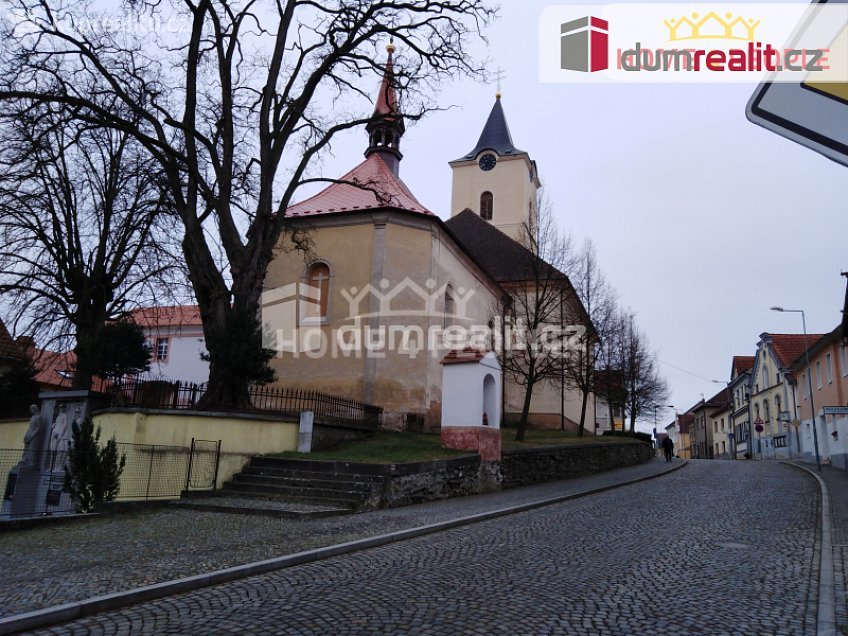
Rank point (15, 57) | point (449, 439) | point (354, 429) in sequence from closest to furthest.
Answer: point (15, 57) < point (449, 439) < point (354, 429)

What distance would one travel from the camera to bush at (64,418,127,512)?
11477 millimetres

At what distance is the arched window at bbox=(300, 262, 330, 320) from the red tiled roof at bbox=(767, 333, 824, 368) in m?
31.1

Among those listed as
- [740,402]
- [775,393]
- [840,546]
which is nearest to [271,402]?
[840,546]

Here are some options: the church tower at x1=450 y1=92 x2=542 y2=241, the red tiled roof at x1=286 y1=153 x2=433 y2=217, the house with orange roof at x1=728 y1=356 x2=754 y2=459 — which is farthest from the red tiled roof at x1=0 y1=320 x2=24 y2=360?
the house with orange roof at x1=728 y1=356 x2=754 y2=459

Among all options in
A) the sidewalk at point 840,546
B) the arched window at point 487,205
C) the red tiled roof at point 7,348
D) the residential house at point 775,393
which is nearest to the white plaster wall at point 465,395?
the sidewalk at point 840,546

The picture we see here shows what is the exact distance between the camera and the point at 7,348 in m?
27.9

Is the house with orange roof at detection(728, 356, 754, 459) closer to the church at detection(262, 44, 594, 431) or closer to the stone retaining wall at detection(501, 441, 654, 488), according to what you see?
the stone retaining wall at detection(501, 441, 654, 488)

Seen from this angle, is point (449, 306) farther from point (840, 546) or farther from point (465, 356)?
point (840, 546)

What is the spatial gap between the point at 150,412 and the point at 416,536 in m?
7.05

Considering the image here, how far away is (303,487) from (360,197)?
14.5m

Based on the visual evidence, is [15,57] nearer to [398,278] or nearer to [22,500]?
[22,500]

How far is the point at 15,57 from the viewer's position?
15086 millimetres

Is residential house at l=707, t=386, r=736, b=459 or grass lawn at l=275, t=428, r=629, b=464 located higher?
residential house at l=707, t=386, r=736, b=459

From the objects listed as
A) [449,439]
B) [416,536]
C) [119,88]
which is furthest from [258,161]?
[416,536]
